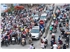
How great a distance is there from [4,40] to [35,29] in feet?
1.58

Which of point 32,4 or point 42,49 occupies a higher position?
point 32,4

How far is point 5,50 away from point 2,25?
0.38 metres

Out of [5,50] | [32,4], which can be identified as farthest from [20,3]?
[5,50]

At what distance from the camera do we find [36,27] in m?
8.75

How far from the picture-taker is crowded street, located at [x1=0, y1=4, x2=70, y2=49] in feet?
28.4

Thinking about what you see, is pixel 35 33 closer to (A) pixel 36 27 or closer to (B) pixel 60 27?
(A) pixel 36 27

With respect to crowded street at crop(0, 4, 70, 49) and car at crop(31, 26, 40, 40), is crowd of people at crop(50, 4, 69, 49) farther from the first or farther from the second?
car at crop(31, 26, 40, 40)

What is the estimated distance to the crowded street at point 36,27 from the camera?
8.66 metres

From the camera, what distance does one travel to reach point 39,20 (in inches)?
345

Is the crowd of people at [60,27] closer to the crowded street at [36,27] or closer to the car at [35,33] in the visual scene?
the crowded street at [36,27]

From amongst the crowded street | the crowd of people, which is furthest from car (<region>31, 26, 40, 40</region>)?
the crowd of people

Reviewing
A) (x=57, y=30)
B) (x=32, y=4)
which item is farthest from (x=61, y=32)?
(x=32, y=4)

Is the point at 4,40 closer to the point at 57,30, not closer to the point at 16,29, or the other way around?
the point at 16,29

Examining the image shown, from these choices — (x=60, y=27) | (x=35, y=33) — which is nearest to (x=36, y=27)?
(x=35, y=33)
